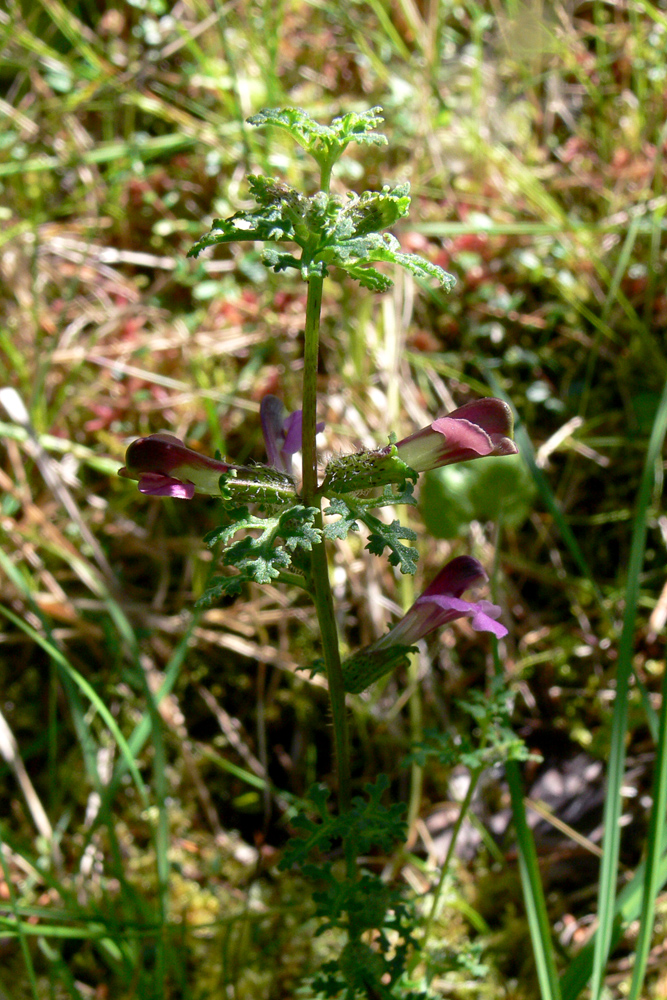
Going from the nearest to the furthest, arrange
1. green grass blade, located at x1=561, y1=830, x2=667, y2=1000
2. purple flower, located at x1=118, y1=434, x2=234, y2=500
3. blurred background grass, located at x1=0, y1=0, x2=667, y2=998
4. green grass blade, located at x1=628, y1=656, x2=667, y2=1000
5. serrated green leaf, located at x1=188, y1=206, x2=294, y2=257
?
serrated green leaf, located at x1=188, y1=206, x2=294, y2=257 < purple flower, located at x1=118, y1=434, x2=234, y2=500 < green grass blade, located at x1=628, y1=656, x2=667, y2=1000 < green grass blade, located at x1=561, y1=830, x2=667, y2=1000 < blurred background grass, located at x1=0, y1=0, x2=667, y2=998

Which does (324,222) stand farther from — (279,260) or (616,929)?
(616,929)

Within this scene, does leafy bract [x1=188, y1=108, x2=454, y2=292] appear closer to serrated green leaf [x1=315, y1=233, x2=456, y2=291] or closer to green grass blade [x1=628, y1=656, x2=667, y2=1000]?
serrated green leaf [x1=315, y1=233, x2=456, y2=291]

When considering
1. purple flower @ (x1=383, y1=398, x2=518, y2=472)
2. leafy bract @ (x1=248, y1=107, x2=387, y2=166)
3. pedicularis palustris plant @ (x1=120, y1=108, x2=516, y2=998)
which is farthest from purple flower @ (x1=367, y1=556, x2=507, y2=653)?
leafy bract @ (x1=248, y1=107, x2=387, y2=166)

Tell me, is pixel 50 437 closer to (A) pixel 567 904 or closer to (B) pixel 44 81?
(B) pixel 44 81

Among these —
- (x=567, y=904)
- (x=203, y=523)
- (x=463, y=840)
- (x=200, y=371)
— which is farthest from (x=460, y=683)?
(x=200, y=371)

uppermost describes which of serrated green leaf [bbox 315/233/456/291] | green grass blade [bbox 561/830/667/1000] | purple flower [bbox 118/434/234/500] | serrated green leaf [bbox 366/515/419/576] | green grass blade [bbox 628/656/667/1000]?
serrated green leaf [bbox 315/233/456/291]

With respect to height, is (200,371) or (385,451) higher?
→ (200,371)

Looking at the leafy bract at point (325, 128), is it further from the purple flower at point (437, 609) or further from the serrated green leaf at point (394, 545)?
the purple flower at point (437, 609)
